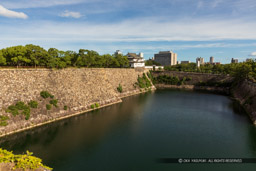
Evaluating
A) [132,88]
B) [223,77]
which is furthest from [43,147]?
[223,77]

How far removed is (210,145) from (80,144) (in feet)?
59.0

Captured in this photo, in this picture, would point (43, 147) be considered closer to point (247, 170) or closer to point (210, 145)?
point (210, 145)

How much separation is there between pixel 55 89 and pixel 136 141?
20798 mm

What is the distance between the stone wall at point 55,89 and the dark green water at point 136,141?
241 centimetres

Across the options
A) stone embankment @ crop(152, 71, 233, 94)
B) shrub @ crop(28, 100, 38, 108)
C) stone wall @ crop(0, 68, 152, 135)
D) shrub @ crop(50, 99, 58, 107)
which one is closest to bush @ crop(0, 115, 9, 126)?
stone wall @ crop(0, 68, 152, 135)

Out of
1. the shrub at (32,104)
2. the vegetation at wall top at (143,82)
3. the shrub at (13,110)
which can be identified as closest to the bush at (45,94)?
the shrub at (32,104)

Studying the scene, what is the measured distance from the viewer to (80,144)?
21812mm

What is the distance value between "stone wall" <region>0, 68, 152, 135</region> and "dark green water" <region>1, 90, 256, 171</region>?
→ 2409mm

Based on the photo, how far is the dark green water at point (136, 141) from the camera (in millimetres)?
17936

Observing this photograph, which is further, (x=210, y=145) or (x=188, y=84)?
(x=188, y=84)

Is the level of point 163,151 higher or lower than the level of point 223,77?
lower

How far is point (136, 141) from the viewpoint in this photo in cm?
2306

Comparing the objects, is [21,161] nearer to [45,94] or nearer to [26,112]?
[26,112]

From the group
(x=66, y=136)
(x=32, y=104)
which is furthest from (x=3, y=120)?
(x=66, y=136)
